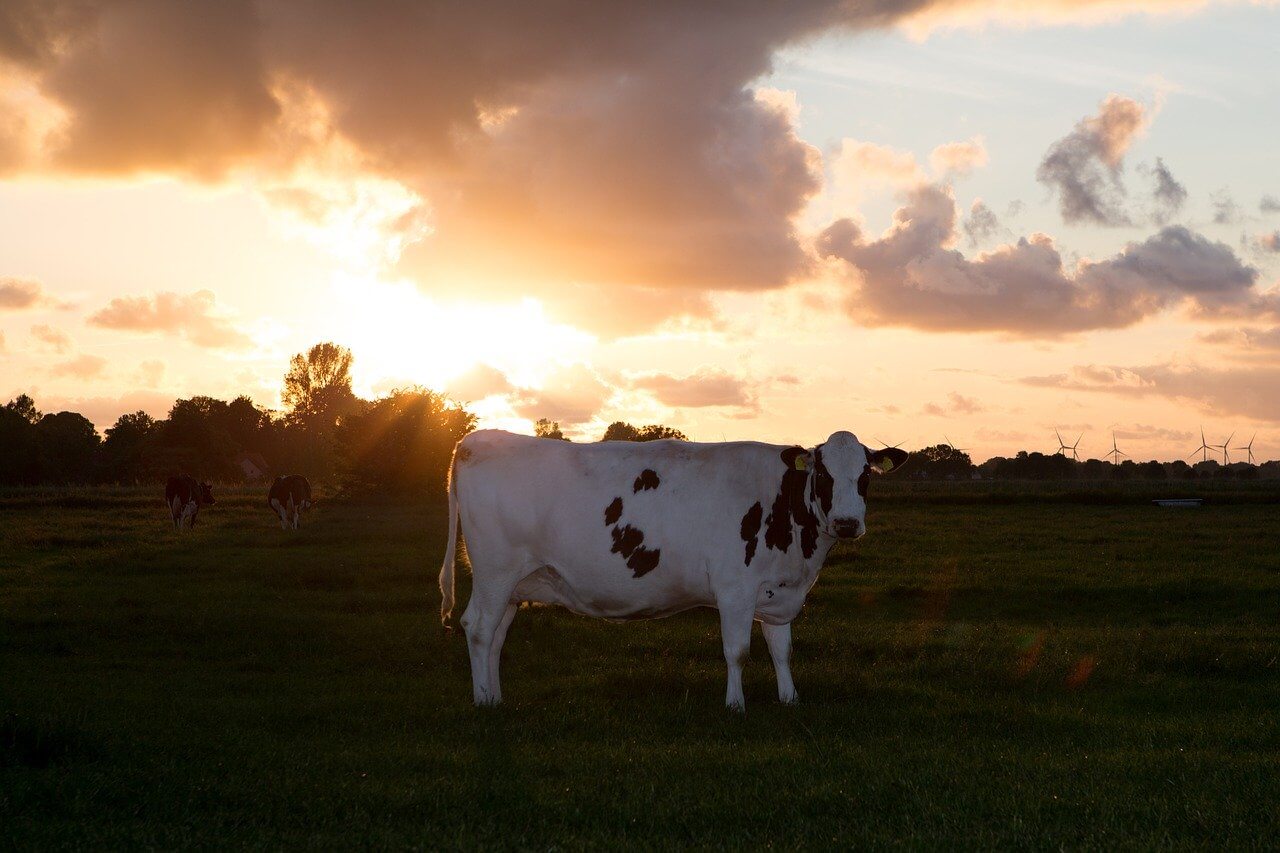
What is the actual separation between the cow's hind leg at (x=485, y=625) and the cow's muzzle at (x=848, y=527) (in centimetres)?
402

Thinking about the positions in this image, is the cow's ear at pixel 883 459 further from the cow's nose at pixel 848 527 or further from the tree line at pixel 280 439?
the tree line at pixel 280 439

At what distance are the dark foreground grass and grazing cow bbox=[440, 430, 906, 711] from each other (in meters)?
0.99

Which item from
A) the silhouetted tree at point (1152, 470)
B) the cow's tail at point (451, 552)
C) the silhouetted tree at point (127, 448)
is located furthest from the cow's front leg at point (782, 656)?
the silhouetted tree at point (1152, 470)

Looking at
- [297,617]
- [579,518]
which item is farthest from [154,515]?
[579,518]

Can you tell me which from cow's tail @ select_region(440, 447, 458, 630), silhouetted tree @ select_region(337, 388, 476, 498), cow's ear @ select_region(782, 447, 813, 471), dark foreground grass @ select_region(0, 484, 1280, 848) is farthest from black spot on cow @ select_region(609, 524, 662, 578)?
silhouetted tree @ select_region(337, 388, 476, 498)

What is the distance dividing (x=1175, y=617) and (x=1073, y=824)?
57.5 feet

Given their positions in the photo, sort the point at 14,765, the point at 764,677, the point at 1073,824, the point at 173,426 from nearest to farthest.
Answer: the point at 1073,824 → the point at 14,765 → the point at 764,677 → the point at 173,426

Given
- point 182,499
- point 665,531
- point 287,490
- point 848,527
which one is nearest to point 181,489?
point 182,499

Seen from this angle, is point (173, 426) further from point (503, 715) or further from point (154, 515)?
point (503, 715)

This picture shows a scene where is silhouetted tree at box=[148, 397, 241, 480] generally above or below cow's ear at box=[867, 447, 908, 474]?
above

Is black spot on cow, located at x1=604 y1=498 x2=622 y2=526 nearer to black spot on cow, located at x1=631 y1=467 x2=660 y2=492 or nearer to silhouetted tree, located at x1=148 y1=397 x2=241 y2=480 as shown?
black spot on cow, located at x1=631 y1=467 x2=660 y2=492

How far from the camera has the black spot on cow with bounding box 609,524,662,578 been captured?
13.4 m

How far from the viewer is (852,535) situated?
13.1m

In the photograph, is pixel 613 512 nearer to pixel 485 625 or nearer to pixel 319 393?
pixel 485 625
